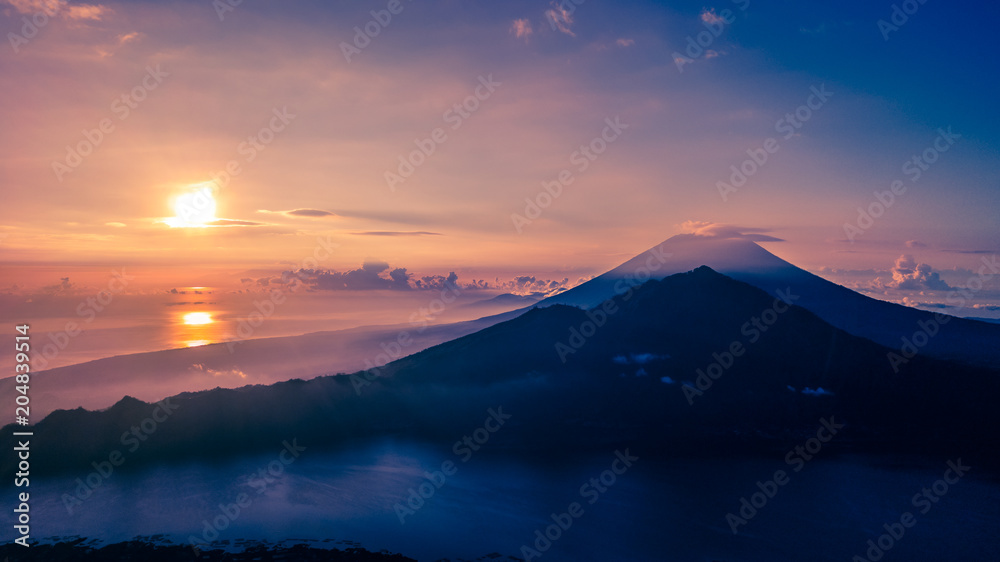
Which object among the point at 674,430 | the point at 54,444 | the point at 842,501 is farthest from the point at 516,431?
the point at 54,444

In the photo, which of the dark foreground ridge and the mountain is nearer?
the dark foreground ridge

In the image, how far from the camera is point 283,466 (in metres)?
113

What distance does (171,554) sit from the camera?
67375 mm

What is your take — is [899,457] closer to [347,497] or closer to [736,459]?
[736,459]

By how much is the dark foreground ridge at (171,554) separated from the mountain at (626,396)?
49228 mm

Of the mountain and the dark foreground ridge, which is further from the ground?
the mountain

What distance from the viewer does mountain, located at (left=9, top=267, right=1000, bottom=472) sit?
12888 cm

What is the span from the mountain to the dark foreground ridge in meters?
49.2

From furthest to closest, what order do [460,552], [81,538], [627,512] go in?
1. [627,512]
2. [81,538]
3. [460,552]

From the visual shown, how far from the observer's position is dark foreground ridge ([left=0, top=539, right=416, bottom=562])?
64938 mm

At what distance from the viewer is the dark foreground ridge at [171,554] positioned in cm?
6494

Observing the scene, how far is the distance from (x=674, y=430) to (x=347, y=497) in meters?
86.8

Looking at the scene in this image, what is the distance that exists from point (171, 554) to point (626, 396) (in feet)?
392

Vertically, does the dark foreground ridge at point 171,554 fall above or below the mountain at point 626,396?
below
